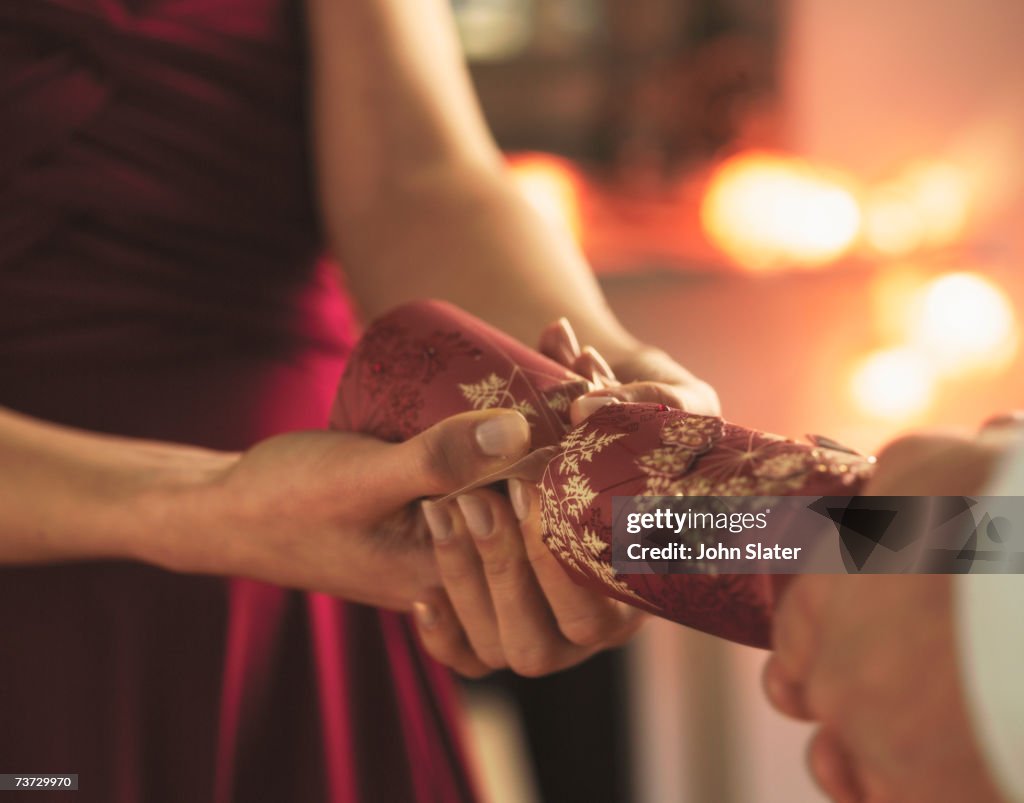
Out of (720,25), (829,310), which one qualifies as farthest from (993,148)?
(720,25)

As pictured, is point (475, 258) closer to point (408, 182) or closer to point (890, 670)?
point (408, 182)

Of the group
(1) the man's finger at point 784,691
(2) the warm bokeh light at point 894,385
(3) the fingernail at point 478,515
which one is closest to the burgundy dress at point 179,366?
(3) the fingernail at point 478,515

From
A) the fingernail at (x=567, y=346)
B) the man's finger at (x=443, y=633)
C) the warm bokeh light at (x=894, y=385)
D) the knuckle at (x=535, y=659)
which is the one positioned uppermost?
the warm bokeh light at (x=894, y=385)

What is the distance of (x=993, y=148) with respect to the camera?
157 cm

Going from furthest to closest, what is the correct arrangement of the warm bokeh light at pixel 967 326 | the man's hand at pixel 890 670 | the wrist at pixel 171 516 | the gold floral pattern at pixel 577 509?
the warm bokeh light at pixel 967 326
the wrist at pixel 171 516
the gold floral pattern at pixel 577 509
the man's hand at pixel 890 670

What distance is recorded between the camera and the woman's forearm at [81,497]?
42 centimetres

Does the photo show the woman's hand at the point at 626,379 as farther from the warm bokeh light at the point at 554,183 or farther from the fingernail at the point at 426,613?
the warm bokeh light at the point at 554,183

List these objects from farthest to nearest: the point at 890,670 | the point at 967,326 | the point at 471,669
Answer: the point at 967,326
the point at 471,669
the point at 890,670

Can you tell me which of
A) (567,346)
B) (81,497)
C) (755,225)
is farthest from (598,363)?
(755,225)

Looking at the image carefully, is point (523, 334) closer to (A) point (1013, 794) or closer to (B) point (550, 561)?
(B) point (550, 561)

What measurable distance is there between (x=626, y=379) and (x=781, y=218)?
1155 millimetres

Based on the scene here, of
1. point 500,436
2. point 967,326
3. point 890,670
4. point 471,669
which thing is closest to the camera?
point 890,670

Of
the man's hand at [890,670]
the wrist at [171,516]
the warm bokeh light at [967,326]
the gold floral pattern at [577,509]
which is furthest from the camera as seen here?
the warm bokeh light at [967,326]

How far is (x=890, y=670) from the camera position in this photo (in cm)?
22
